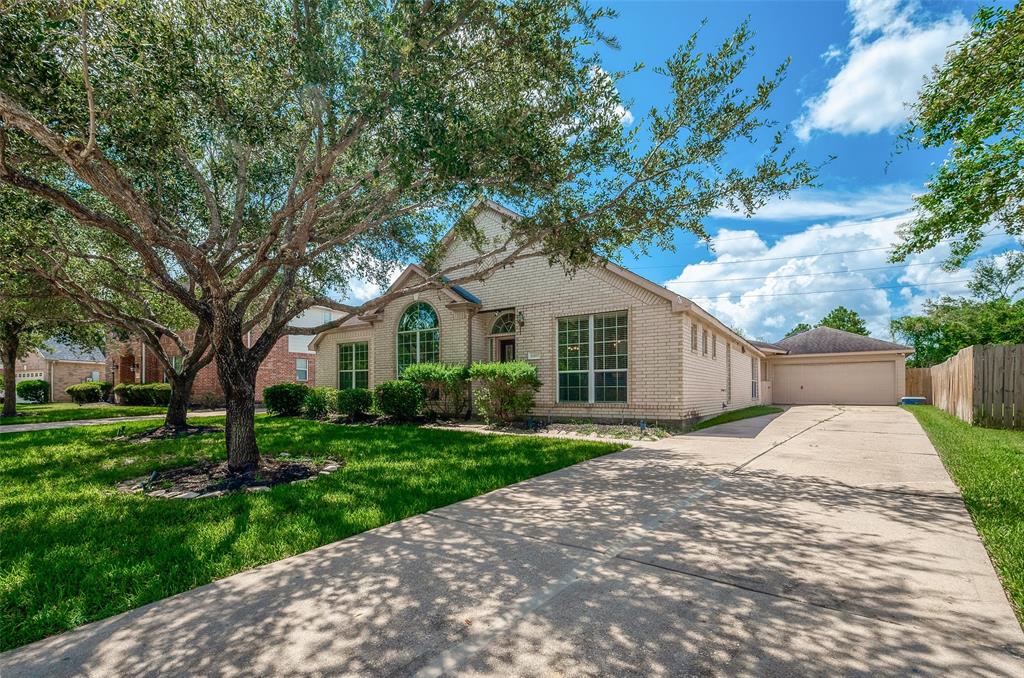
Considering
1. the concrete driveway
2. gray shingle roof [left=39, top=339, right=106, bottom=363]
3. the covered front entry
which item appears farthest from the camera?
gray shingle roof [left=39, top=339, right=106, bottom=363]

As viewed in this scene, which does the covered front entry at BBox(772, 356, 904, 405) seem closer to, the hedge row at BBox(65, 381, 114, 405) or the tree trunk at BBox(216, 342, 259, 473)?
the tree trunk at BBox(216, 342, 259, 473)

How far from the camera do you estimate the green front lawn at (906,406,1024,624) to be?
3443 millimetres

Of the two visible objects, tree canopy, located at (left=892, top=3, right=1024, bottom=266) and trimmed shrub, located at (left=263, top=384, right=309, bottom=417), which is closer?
tree canopy, located at (left=892, top=3, right=1024, bottom=266)

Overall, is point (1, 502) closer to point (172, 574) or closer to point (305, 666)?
point (172, 574)

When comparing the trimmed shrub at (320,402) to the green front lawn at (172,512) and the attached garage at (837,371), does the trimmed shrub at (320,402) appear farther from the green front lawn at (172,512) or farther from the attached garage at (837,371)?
the attached garage at (837,371)

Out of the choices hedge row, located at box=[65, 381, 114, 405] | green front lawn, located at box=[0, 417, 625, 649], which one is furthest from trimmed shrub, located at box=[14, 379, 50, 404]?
green front lawn, located at box=[0, 417, 625, 649]

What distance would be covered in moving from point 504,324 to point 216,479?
923 cm

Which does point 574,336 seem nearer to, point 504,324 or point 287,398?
point 504,324

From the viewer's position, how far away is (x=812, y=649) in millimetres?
2449

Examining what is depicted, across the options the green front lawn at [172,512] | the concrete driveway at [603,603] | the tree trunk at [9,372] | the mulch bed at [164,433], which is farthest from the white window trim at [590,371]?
the tree trunk at [9,372]

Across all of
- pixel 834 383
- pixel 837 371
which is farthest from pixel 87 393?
pixel 837 371

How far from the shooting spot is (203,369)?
81.7 ft

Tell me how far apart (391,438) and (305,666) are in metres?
8.35

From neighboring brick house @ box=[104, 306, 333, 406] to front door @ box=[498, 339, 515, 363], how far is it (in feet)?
38.5
